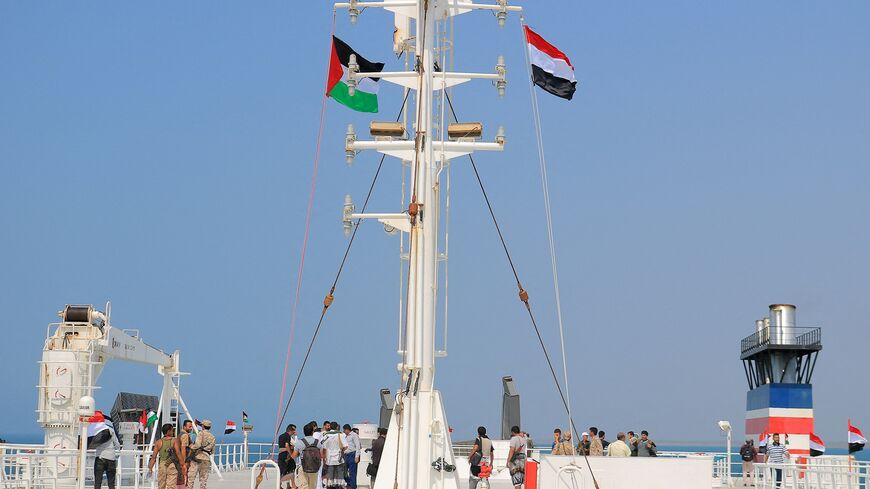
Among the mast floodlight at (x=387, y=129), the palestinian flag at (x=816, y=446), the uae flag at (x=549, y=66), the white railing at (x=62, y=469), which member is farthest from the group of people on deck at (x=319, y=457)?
the palestinian flag at (x=816, y=446)

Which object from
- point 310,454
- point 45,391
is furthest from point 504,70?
point 45,391

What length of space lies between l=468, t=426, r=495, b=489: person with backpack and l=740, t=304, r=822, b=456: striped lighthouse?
66.9 ft

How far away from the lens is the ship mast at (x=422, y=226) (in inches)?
608

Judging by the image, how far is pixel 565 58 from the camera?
1903cm

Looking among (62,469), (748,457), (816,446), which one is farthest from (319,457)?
(816,446)

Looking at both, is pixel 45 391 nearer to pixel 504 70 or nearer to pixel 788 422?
pixel 504 70

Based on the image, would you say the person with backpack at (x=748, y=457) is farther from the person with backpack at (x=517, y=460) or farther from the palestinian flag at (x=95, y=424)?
the palestinian flag at (x=95, y=424)

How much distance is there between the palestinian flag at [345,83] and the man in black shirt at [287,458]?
588 cm

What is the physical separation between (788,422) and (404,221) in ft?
88.9

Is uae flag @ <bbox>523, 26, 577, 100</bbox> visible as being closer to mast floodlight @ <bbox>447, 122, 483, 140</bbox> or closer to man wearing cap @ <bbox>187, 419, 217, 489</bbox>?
mast floodlight @ <bbox>447, 122, 483, 140</bbox>

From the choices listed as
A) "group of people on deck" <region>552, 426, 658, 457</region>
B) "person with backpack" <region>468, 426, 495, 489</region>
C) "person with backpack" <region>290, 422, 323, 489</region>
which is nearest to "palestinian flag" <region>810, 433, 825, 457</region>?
"group of people on deck" <region>552, 426, 658, 457</region>

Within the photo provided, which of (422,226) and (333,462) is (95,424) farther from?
(422,226)

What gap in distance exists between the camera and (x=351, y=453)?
1997 cm

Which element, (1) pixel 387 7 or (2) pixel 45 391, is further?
(2) pixel 45 391
